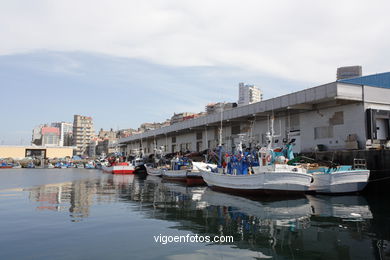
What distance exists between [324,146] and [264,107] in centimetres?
858

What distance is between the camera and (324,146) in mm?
32156

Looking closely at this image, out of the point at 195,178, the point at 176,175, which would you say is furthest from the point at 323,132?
the point at 176,175

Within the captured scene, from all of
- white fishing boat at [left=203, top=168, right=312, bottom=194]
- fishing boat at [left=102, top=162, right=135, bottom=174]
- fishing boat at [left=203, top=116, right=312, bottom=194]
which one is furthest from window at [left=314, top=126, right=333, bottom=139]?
fishing boat at [left=102, top=162, right=135, bottom=174]

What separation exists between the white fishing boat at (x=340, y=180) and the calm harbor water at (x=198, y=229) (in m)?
2.42

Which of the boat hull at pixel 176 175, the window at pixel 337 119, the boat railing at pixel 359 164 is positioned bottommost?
the boat hull at pixel 176 175

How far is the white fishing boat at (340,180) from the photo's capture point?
21562mm

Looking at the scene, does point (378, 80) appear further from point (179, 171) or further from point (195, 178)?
point (179, 171)

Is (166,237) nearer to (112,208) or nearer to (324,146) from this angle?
(112,208)

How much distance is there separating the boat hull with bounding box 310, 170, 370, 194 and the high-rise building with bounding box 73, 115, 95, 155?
17227 cm

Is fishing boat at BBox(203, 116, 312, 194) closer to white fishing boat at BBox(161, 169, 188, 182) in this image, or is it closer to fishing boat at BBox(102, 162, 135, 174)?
white fishing boat at BBox(161, 169, 188, 182)

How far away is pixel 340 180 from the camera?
70.9ft

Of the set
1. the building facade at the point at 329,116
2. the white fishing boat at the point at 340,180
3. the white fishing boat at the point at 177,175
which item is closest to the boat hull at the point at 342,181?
the white fishing boat at the point at 340,180

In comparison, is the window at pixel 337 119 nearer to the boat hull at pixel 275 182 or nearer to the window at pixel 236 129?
the boat hull at pixel 275 182

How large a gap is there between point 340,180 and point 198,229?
13544mm
